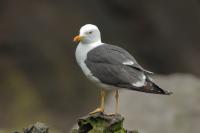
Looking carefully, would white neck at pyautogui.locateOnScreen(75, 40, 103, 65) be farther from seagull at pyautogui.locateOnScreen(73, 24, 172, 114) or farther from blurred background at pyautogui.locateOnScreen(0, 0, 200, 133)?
blurred background at pyautogui.locateOnScreen(0, 0, 200, 133)

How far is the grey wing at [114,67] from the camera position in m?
4.08

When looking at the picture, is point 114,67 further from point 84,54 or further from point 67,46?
point 67,46

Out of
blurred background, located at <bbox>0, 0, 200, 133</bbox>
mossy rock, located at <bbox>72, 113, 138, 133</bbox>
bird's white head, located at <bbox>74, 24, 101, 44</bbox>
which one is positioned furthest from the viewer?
blurred background, located at <bbox>0, 0, 200, 133</bbox>

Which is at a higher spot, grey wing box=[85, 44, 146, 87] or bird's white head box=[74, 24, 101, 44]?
bird's white head box=[74, 24, 101, 44]

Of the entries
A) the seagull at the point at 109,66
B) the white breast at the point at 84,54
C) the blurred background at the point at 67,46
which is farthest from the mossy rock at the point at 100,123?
the blurred background at the point at 67,46

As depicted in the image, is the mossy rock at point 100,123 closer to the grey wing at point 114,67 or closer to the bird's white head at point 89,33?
the grey wing at point 114,67

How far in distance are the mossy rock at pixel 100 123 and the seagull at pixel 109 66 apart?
0.22 feet

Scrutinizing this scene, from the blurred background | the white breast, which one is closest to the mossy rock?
the white breast

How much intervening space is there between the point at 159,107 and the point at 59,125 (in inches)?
97.2

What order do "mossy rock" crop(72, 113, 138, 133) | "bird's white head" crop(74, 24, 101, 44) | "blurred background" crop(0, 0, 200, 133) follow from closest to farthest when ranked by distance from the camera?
"mossy rock" crop(72, 113, 138, 133)
"bird's white head" crop(74, 24, 101, 44)
"blurred background" crop(0, 0, 200, 133)

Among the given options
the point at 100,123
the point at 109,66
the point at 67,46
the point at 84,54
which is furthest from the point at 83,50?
the point at 67,46

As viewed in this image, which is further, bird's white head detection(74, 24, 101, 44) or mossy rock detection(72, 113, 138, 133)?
bird's white head detection(74, 24, 101, 44)

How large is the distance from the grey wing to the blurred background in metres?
5.23

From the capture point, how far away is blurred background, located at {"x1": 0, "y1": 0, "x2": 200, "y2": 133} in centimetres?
1008
